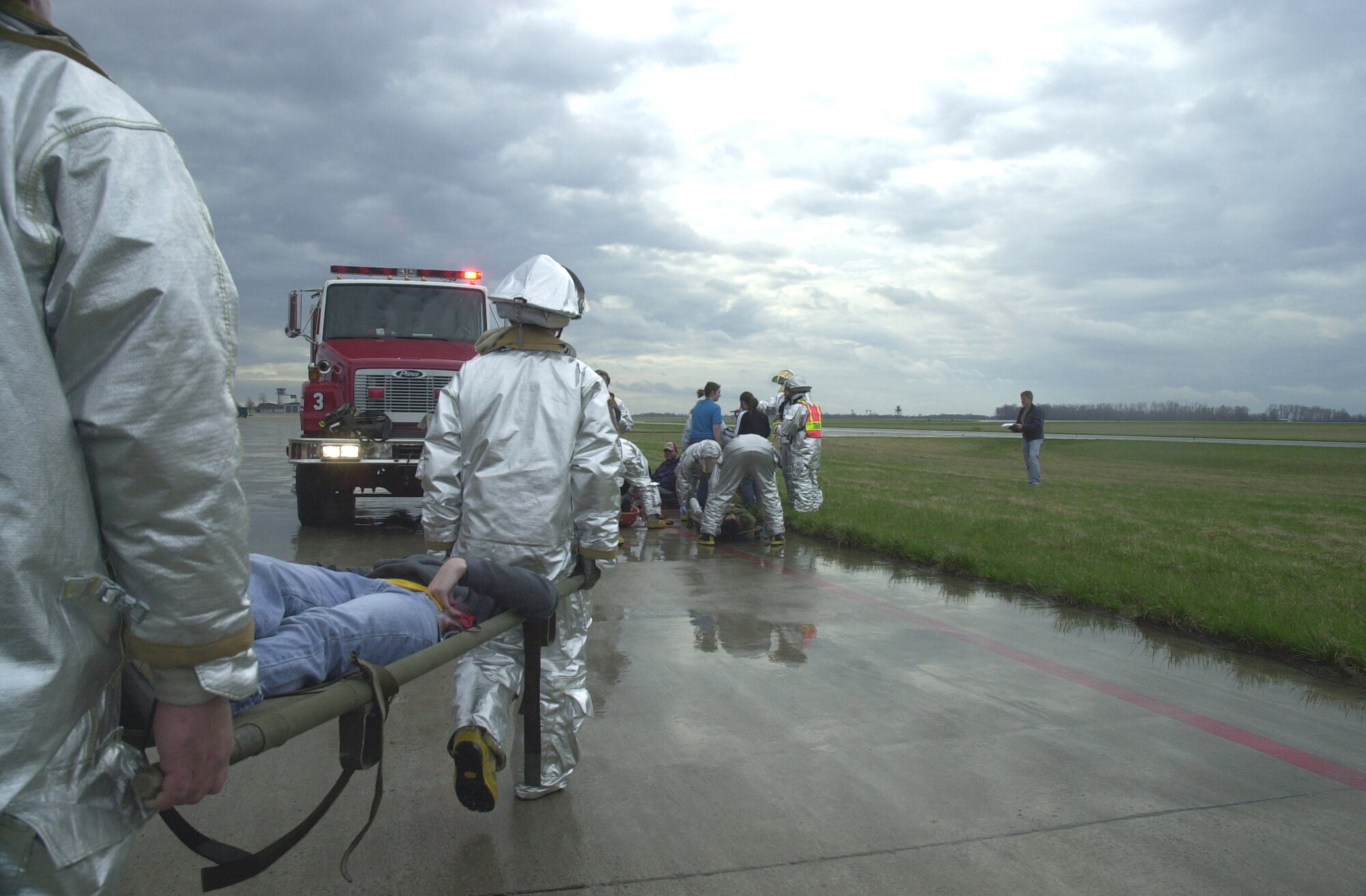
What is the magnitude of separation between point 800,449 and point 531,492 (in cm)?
892

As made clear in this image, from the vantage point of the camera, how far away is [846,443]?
41438 mm

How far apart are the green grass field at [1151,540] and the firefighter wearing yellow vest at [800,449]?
338 mm

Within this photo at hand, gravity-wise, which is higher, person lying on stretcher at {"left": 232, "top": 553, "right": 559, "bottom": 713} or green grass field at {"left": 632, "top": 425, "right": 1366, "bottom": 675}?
person lying on stretcher at {"left": 232, "top": 553, "right": 559, "bottom": 713}

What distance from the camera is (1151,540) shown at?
10.1 metres

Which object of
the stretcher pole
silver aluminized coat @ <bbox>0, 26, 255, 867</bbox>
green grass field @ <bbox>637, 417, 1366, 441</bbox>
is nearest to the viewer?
silver aluminized coat @ <bbox>0, 26, 255, 867</bbox>

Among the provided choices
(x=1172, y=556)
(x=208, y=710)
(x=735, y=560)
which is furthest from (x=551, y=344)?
(x=1172, y=556)

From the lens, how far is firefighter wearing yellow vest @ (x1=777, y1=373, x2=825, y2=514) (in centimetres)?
1195

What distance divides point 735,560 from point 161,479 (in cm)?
812

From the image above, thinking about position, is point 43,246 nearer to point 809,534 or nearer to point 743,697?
point 743,697

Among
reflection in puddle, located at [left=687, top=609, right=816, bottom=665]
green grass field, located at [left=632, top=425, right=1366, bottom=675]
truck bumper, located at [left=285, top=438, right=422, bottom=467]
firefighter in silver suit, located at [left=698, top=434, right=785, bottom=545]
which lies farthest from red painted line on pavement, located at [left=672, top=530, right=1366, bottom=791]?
truck bumper, located at [left=285, top=438, right=422, bottom=467]

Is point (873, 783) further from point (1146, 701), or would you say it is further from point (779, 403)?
point (779, 403)

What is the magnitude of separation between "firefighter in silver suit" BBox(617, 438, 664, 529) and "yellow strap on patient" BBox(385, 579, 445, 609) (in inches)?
159

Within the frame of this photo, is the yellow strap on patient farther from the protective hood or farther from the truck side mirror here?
the truck side mirror

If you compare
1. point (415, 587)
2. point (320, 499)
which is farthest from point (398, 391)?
point (415, 587)
